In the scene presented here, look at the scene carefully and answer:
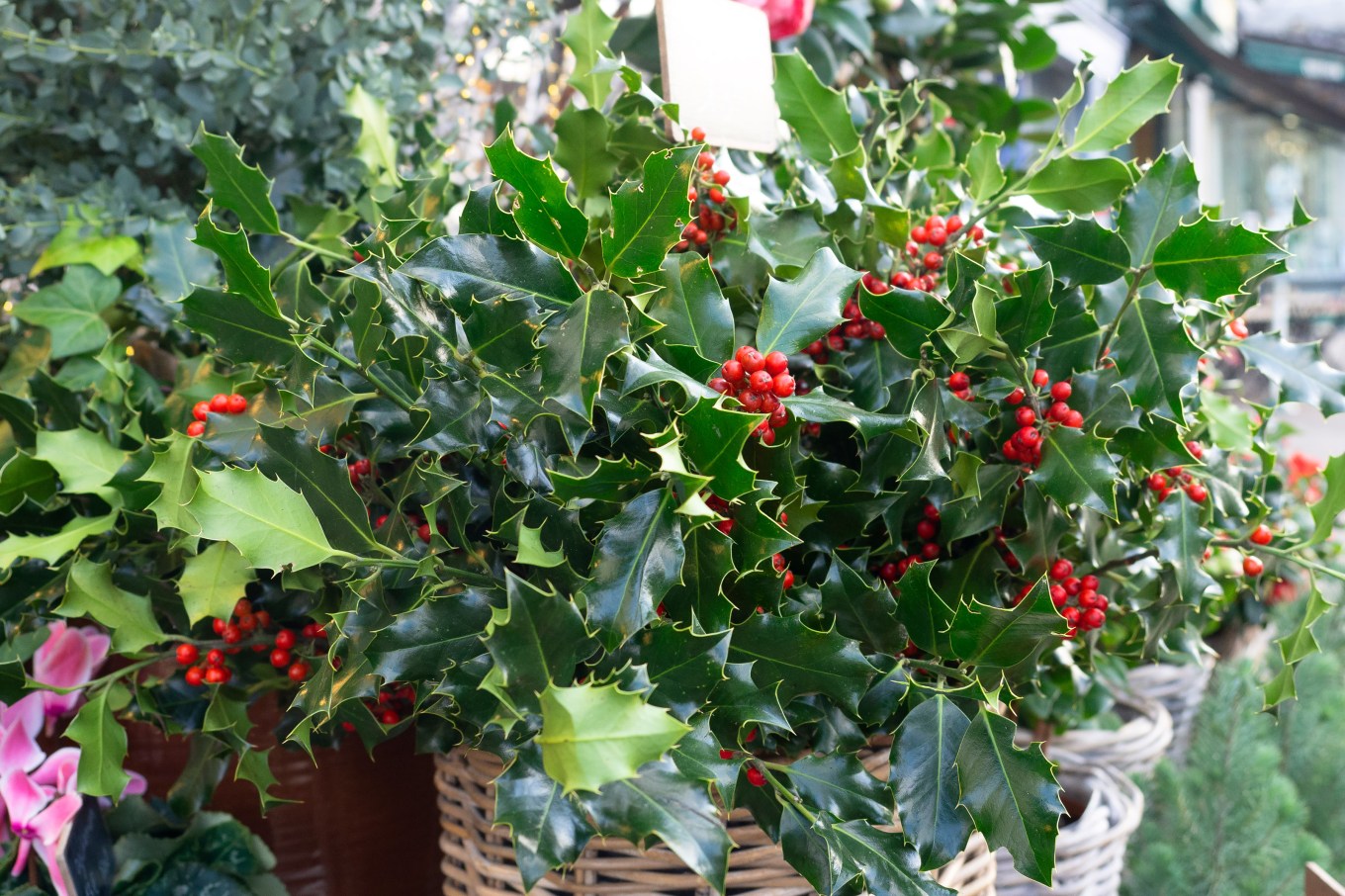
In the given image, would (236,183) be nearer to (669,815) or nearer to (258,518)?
(258,518)

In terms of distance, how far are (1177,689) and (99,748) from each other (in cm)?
99

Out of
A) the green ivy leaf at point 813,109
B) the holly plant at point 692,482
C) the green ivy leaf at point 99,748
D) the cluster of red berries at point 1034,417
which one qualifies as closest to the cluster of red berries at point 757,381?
the holly plant at point 692,482

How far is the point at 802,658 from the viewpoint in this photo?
397 mm

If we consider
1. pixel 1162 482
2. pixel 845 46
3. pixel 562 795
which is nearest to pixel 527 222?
pixel 562 795

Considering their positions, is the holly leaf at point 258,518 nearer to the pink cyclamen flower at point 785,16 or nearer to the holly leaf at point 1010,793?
the holly leaf at point 1010,793

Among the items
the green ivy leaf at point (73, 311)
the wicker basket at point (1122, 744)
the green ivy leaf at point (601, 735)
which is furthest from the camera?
the wicker basket at point (1122, 744)

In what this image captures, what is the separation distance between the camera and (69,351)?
1.98ft

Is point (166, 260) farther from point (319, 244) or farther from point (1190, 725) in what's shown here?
point (1190, 725)

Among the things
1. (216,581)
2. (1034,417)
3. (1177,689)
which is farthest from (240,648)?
(1177,689)

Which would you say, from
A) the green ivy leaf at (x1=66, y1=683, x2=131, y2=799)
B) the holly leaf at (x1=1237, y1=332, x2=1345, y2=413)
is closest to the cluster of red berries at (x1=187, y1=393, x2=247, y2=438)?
the green ivy leaf at (x1=66, y1=683, x2=131, y2=799)

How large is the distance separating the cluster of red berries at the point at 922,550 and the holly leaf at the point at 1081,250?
0.12 m

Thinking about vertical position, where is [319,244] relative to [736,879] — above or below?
above

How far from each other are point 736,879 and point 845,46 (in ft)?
3.32

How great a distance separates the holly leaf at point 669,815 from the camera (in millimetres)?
312
